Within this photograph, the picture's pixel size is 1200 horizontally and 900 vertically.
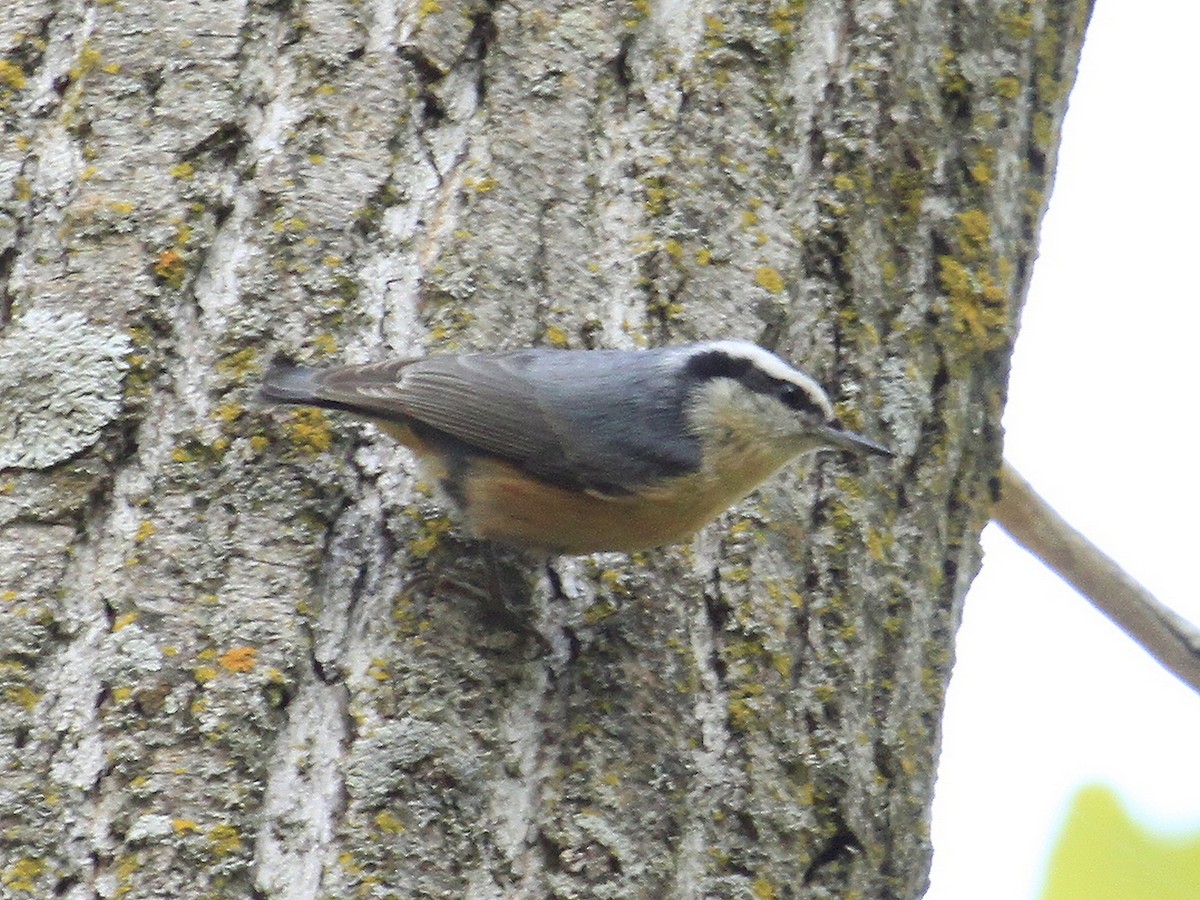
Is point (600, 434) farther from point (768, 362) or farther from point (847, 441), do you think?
point (847, 441)

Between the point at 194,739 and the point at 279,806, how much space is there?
164 mm

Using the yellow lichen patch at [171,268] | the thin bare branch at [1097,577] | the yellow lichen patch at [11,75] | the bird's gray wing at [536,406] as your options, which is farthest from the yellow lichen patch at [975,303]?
the yellow lichen patch at [11,75]

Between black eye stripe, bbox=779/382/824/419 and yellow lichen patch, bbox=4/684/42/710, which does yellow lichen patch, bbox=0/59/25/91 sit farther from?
black eye stripe, bbox=779/382/824/419

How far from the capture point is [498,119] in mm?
2893

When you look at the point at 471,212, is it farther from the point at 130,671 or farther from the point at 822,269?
the point at 130,671

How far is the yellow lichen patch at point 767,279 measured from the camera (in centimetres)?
293

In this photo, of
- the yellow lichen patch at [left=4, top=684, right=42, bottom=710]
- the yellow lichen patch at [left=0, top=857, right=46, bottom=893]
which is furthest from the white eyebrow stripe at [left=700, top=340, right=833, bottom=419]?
the yellow lichen patch at [left=0, top=857, right=46, bottom=893]

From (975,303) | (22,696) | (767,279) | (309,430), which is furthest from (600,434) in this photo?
(22,696)

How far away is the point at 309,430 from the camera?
2621mm

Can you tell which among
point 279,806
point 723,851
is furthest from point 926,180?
point 279,806

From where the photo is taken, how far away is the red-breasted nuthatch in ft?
9.00

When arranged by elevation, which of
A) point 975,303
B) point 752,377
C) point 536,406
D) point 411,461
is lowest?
point 411,461

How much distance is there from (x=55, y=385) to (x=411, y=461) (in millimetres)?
615

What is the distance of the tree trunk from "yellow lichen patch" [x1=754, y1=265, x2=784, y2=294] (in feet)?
0.11
